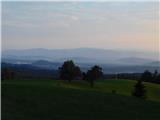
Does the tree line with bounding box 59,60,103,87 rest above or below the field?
above

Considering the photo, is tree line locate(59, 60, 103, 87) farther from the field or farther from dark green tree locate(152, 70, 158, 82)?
the field

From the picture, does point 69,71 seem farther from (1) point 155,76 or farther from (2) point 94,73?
(1) point 155,76

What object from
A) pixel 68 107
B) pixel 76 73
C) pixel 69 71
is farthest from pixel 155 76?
pixel 68 107

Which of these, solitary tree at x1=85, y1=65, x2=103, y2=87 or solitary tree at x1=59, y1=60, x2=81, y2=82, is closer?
solitary tree at x1=85, y1=65, x2=103, y2=87

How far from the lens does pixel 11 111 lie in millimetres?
20016

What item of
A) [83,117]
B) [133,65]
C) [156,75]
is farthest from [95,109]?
[133,65]

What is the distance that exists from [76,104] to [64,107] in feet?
5.16

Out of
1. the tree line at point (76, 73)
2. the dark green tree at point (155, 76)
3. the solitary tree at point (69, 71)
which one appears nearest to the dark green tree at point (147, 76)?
the dark green tree at point (155, 76)

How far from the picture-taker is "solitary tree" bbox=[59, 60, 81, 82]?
64.4 meters

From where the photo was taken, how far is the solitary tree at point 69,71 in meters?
64.4

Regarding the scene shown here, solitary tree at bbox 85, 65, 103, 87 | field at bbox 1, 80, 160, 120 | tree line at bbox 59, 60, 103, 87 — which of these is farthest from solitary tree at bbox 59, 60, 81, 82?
field at bbox 1, 80, 160, 120

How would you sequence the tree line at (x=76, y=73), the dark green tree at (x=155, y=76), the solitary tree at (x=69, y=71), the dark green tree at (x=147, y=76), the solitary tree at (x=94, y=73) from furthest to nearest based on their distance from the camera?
1. the dark green tree at (x=155, y=76)
2. the dark green tree at (x=147, y=76)
3. the solitary tree at (x=69, y=71)
4. the tree line at (x=76, y=73)
5. the solitary tree at (x=94, y=73)

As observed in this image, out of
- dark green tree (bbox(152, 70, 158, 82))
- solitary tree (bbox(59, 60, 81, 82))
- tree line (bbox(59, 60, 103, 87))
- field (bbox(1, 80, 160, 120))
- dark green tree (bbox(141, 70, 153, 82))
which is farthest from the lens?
dark green tree (bbox(152, 70, 158, 82))

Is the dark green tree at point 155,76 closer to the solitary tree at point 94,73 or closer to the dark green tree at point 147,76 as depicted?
the dark green tree at point 147,76
